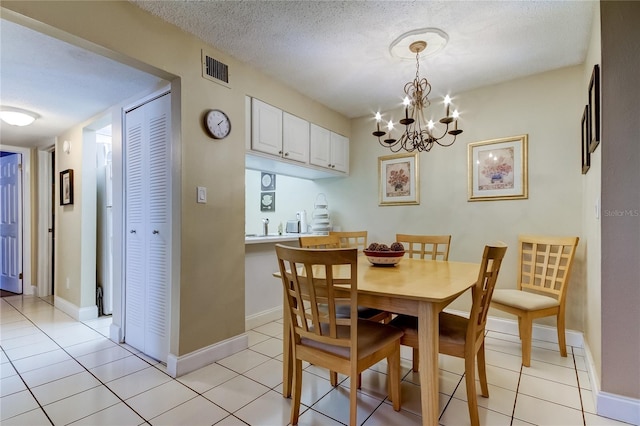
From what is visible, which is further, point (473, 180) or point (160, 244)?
point (473, 180)

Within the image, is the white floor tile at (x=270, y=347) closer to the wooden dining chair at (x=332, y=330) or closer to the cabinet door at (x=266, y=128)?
the wooden dining chair at (x=332, y=330)

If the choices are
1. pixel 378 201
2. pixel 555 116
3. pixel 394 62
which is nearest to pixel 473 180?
pixel 555 116

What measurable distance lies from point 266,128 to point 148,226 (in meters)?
1.31

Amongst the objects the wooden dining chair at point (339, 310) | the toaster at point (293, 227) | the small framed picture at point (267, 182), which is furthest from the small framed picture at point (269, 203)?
the wooden dining chair at point (339, 310)

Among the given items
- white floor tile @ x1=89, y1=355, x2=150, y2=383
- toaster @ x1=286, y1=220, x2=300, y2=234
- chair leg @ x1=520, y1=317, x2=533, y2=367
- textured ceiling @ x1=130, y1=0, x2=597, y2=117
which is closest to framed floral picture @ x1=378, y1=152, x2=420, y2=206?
textured ceiling @ x1=130, y1=0, x2=597, y2=117

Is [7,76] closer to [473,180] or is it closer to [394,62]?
[394,62]

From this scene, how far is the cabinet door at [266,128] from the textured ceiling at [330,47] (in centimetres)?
33

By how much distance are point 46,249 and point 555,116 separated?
6.28 m

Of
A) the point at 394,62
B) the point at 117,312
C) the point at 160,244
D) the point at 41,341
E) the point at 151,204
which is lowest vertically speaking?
the point at 41,341

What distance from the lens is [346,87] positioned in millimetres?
3086

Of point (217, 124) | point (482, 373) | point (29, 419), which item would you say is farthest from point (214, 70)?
point (482, 373)

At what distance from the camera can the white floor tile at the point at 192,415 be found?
5.23 feet

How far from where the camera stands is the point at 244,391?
1886 millimetres

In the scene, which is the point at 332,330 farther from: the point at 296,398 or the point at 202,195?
the point at 202,195
